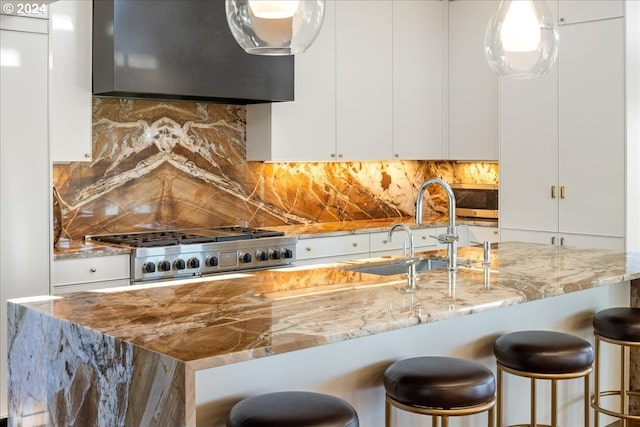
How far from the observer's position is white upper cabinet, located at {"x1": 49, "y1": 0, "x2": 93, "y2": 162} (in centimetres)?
447

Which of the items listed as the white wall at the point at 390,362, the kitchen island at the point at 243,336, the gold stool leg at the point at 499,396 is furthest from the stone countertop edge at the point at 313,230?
the gold stool leg at the point at 499,396

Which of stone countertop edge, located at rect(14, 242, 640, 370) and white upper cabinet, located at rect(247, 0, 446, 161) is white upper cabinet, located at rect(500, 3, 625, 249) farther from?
stone countertop edge, located at rect(14, 242, 640, 370)

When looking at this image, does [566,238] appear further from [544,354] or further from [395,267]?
[544,354]

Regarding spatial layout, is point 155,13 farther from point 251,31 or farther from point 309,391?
point 309,391

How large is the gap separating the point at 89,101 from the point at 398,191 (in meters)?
3.01

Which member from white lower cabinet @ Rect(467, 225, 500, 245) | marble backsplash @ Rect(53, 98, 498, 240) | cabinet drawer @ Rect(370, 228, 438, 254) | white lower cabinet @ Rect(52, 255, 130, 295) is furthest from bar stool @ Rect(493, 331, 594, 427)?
white lower cabinet @ Rect(467, 225, 500, 245)

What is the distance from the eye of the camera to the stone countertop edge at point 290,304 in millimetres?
2223

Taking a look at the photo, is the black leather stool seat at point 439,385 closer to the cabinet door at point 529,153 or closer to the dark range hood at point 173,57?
the dark range hood at point 173,57

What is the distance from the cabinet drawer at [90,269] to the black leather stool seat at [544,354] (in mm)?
2166

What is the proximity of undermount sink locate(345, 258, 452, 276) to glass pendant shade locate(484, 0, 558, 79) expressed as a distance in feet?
3.21

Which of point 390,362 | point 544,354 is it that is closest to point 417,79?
point 544,354

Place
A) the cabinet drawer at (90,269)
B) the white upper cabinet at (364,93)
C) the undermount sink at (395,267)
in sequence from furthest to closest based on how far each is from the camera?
the white upper cabinet at (364,93) → the cabinet drawer at (90,269) → the undermount sink at (395,267)

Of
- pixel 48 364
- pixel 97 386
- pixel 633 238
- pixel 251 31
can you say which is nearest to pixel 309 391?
pixel 97 386

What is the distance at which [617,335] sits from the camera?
3.55 m
